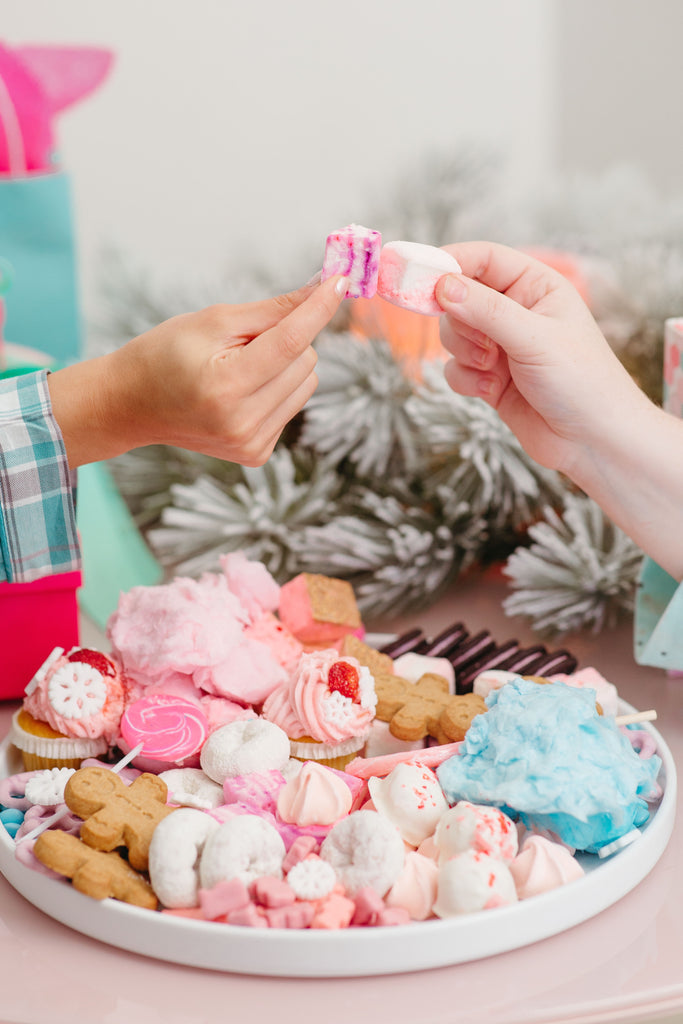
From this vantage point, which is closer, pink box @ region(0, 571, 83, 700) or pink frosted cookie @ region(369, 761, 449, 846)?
pink frosted cookie @ region(369, 761, 449, 846)

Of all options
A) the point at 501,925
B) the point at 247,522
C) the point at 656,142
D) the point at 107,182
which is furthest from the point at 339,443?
the point at 656,142

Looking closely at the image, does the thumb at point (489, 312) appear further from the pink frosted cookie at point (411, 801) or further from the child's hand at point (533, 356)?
the pink frosted cookie at point (411, 801)

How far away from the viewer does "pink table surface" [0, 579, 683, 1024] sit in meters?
0.52

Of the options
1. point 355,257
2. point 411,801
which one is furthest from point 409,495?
point 411,801

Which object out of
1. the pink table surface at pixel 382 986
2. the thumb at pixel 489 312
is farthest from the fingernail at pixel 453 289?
the pink table surface at pixel 382 986

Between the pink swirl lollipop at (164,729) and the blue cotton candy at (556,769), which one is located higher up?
the blue cotton candy at (556,769)

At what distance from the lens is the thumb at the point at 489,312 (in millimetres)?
762

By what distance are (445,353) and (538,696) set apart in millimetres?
532

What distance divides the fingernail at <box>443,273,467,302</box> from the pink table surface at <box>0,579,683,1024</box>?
42 cm

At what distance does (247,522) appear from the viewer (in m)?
0.99

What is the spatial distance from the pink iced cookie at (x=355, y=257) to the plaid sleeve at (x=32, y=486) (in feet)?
0.73

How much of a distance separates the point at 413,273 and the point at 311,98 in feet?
5.60

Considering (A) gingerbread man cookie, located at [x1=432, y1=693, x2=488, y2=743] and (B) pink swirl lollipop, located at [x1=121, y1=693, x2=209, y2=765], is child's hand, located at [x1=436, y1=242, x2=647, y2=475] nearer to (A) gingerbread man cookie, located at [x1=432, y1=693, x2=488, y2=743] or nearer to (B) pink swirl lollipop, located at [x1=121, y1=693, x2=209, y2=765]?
(A) gingerbread man cookie, located at [x1=432, y1=693, x2=488, y2=743]

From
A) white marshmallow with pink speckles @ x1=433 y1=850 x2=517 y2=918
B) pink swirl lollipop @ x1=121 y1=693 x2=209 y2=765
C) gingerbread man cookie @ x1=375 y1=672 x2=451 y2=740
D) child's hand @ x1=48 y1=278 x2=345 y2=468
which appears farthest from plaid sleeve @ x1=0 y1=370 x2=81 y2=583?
white marshmallow with pink speckles @ x1=433 y1=850 x2=517 y2=918
